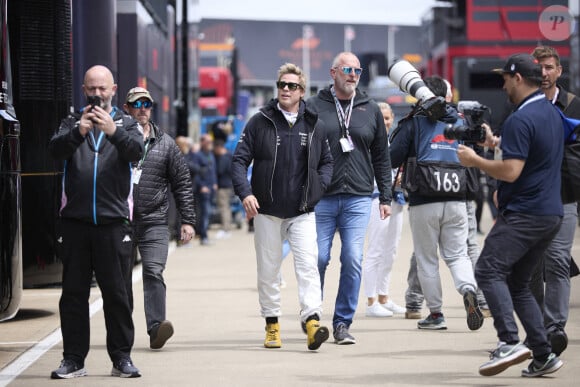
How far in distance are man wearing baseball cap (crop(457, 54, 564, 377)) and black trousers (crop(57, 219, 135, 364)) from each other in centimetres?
213

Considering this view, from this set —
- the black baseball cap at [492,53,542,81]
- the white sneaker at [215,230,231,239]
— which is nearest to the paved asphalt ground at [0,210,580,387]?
the black baseball cap at [492,53,542,81]

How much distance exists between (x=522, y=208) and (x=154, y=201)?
2911mm

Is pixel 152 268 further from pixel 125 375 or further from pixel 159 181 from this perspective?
pixel 125 375

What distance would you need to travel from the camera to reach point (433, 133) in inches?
455

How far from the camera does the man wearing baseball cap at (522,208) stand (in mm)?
8633

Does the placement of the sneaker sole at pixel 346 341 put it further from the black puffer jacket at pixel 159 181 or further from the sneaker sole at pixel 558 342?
the sneaker sole at pixel 558 342

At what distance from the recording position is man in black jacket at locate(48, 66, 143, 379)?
879 cm

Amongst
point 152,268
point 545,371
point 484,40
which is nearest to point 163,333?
point 152,268

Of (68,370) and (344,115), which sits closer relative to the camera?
(68,370)

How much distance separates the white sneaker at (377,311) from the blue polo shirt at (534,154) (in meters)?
3.94

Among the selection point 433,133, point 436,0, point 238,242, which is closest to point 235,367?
point 433,133

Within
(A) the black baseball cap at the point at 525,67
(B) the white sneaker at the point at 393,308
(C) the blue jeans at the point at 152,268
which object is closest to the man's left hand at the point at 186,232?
(C) the blue jeans at the point at 152,268

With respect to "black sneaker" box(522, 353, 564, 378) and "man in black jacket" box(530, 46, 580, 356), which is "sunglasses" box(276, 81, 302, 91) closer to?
"man in black jacket" box(530, 46, 580, 356)

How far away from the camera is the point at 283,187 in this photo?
10.5 metres
